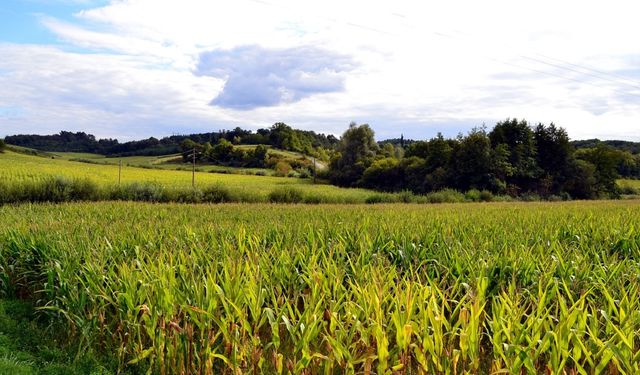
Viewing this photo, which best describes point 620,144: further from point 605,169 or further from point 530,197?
point 530,197

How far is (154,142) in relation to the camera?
346 ft

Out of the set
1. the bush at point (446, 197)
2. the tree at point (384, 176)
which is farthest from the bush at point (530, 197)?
the tree at point (384, 176)

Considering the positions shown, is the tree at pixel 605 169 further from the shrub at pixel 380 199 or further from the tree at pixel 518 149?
the shrub at pixel 380 199

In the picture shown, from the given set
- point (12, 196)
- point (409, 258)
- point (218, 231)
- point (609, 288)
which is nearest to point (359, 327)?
point (609, 288)

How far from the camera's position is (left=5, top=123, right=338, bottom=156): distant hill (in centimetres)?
9788

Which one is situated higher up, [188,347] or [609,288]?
[609,288]

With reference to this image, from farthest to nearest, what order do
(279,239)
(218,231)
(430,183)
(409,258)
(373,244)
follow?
(430,183)
(218,231)
(279,239)
(373,244)
(409,258)

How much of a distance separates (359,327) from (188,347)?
1877mm

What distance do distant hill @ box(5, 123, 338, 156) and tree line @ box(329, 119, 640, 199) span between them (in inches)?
1896

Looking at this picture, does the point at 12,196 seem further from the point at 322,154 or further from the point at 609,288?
the point at 322,154

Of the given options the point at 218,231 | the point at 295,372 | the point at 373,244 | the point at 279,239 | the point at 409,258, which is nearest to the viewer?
the point at 295,372

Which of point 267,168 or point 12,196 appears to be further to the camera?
point 267,168

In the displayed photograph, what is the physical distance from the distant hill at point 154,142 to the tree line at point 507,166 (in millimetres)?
48149

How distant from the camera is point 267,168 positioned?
80.8m
